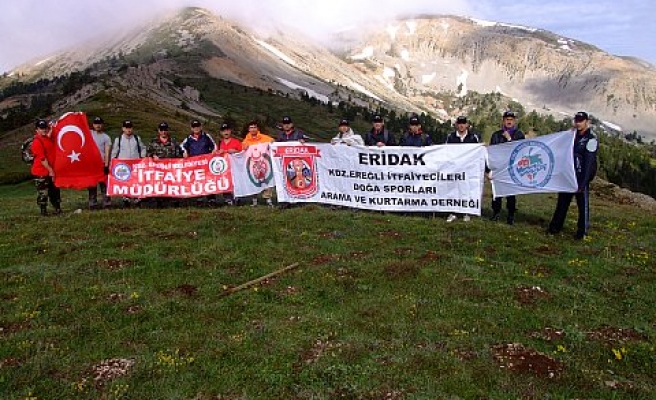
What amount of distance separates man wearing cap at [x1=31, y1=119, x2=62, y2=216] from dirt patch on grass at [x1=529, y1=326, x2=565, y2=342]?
14913 mm

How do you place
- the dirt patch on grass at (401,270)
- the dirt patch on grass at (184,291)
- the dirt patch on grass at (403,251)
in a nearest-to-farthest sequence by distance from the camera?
the dirt patch on grass at (184,291), the dirt patch on grass at (401,270), the dirt patch on grass at (403,251)

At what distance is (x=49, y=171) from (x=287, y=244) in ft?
28.4

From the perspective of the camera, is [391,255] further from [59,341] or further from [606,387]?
[59,341]

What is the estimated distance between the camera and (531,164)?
16.6 m

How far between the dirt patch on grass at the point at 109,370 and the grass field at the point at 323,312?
0.10 feet

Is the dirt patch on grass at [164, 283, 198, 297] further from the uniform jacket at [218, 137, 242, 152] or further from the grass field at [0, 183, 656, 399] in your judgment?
the uniform jacket at [218, 137, 242, 152]

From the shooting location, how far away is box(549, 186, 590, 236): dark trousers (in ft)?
49.8

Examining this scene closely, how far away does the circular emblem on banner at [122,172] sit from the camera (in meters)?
19.4

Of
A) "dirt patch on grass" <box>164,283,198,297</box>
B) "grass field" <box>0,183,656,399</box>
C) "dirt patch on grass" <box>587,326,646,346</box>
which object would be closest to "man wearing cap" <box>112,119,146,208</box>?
"grass field" <box>0,183,656,399</box>

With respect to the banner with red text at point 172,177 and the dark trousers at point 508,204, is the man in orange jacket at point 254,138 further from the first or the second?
the dark trousers at point 508,204

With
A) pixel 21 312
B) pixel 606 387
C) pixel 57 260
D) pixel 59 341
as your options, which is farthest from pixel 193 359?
pixel 57 260

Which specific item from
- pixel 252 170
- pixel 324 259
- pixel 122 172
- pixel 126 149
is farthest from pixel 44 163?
pixel 324 259

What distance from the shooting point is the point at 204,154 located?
19.6m

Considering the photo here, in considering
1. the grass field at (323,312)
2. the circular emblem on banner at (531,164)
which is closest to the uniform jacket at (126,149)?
the grass field at (323,312)
